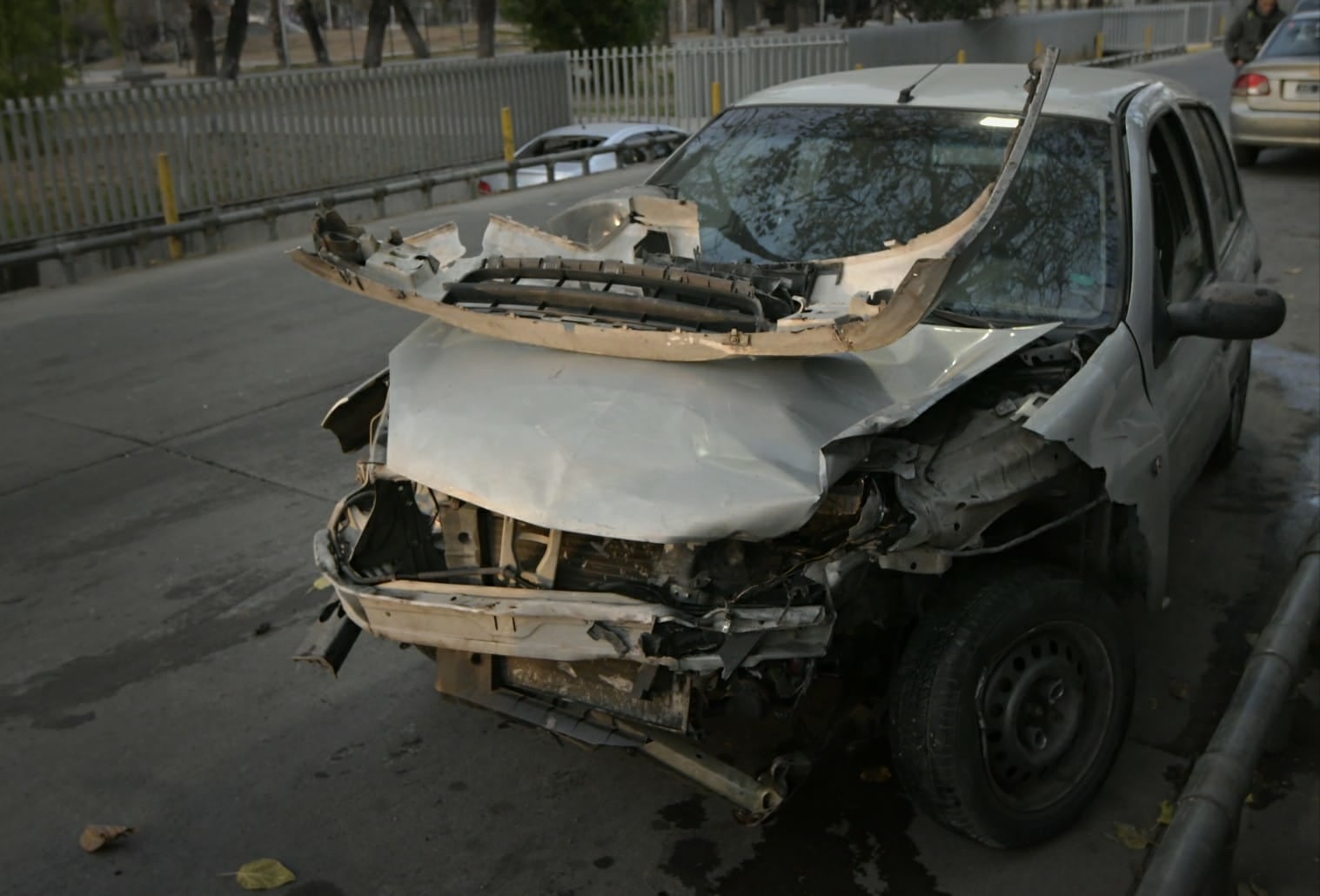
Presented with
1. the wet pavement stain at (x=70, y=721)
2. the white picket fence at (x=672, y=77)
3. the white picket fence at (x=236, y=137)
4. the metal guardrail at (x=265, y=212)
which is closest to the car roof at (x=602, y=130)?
the metal guardrail at (x=265, y=212)

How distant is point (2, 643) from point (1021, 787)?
12.3ft

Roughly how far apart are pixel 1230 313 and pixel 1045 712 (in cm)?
135

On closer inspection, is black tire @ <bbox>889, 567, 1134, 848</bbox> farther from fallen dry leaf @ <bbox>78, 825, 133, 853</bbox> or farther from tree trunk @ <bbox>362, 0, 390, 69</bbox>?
tree trunk @ <bbox>362, 0, 390, 69</bbox>

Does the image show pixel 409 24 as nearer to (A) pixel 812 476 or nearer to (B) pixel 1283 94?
(B) pixel 1283 94

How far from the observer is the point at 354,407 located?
4047 millimetres

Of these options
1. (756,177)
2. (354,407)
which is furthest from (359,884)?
(756,177)

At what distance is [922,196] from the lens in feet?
14.2

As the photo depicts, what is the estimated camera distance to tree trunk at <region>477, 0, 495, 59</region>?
31688 millimetres

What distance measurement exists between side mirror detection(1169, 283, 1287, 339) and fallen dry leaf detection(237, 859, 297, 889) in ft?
10.0

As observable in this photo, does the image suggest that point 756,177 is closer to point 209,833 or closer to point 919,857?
point 919,857

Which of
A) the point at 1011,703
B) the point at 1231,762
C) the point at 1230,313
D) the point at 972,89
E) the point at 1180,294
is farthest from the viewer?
the point at 972,89

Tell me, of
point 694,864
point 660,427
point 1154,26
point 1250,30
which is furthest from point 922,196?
point 1154,26

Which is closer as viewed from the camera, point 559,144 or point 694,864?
point 694,864

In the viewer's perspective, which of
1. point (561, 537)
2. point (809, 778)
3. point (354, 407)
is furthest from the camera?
point (354, 407)
